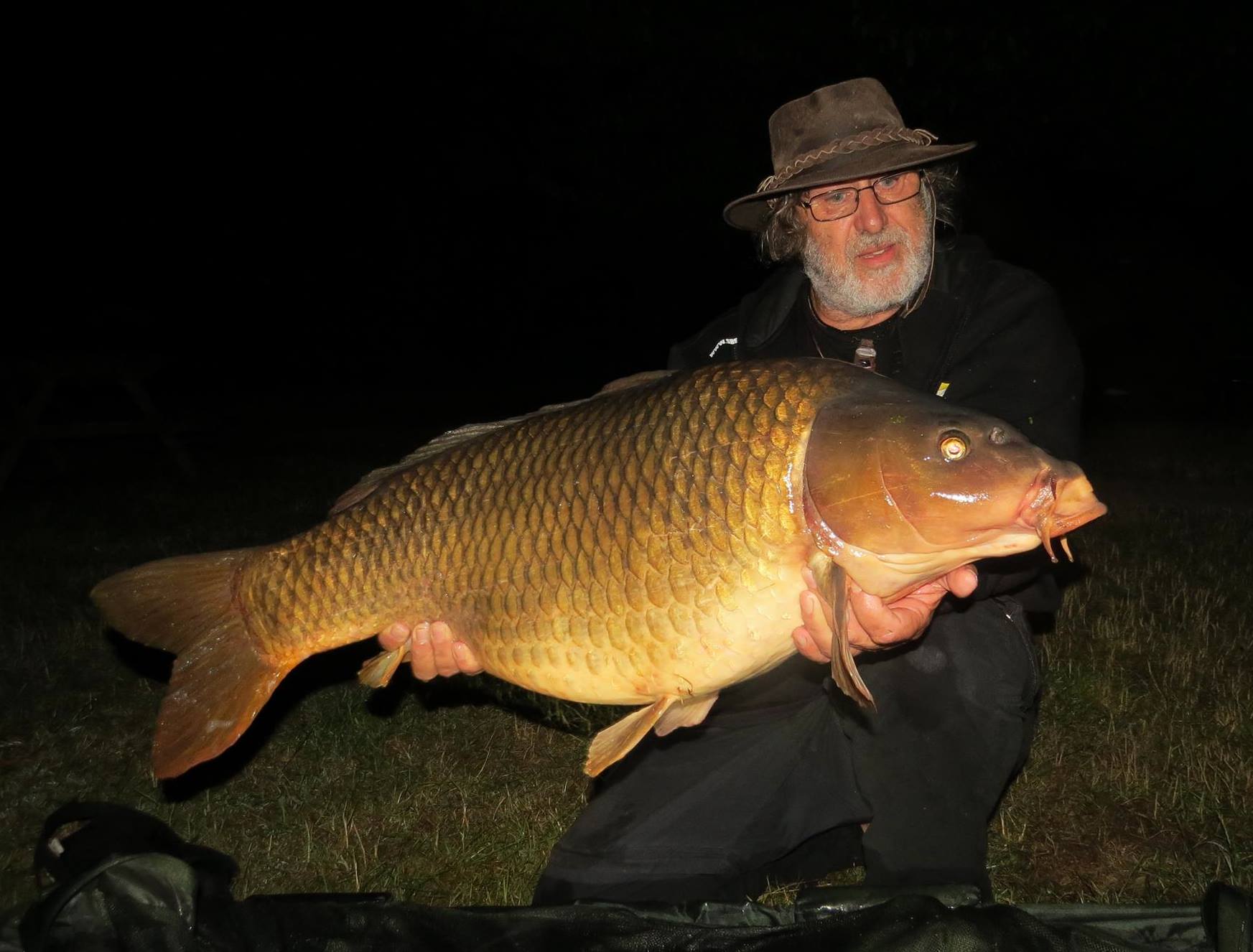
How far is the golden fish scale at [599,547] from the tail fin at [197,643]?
80mm

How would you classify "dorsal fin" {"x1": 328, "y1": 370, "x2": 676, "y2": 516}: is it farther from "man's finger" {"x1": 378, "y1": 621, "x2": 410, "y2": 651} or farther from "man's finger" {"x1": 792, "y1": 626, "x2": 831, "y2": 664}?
"man's finger" {"x1": 792, "y1": 626, "x2": 831, "y2": 664}

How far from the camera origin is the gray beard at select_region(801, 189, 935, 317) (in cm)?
225

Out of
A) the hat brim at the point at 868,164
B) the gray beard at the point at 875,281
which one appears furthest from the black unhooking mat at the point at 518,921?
the hat brim at the point at 868,164

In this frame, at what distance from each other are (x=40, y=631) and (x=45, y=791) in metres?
1.22

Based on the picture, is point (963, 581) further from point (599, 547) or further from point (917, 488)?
point (599, 547)

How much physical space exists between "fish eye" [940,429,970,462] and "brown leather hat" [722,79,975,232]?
0.82 metres

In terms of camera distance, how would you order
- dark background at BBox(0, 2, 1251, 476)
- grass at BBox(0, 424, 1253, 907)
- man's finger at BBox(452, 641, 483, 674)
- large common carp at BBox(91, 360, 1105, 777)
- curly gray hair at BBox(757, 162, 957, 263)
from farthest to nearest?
dark background at BBox(0, 2, 1251, 476) < curly gray hair at BBox(757, 162, 957, 263) < grass at BBox(0, 424, 1253, 907) < man's finger at BBox(452, 641, 483, 674) < large common carp at BBox(91, 360, 1105, 777)

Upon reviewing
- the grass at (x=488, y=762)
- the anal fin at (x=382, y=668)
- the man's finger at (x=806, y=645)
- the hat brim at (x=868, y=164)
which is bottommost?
the grass at (x=488, y=762)

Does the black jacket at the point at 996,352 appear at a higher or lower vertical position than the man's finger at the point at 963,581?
higher

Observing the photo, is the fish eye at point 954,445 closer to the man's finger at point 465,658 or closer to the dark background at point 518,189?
the man's finger at point 465,658

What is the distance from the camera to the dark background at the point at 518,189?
911 cm

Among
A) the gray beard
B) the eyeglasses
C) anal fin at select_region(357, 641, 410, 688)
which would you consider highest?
the eyeglasses

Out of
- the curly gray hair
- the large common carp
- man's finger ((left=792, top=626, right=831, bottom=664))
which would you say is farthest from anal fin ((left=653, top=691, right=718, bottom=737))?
the curly gray hair

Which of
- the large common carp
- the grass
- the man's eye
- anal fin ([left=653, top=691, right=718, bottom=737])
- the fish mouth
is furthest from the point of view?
the man's eye
